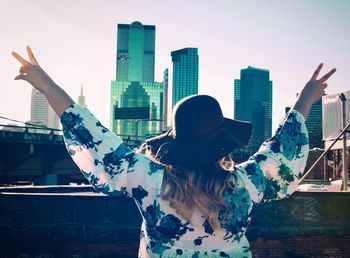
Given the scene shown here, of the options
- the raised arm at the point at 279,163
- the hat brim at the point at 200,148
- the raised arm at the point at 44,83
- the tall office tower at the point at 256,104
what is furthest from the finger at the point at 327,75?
the tall office tower at the point at 256,104

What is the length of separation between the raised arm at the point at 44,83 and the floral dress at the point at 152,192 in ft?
0.15

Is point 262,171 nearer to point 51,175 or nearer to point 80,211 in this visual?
point 80,211

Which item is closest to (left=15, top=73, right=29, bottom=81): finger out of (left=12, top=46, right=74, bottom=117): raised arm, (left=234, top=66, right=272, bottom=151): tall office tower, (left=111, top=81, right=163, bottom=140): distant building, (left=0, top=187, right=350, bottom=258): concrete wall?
(left=12, top=46, right=74, bottom=117): raised arm

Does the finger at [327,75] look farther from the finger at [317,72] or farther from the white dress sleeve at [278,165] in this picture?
the white dress sleeve at [278,165]

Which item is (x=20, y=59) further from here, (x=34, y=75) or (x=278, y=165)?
(x=278, y=165)

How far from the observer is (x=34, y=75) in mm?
1730

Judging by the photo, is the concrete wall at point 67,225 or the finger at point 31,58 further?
the concrete wall at point 67,225

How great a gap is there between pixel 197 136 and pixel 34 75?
822 mm

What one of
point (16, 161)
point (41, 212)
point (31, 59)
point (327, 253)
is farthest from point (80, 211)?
point (16, 161)

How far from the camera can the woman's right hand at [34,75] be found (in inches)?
67.6

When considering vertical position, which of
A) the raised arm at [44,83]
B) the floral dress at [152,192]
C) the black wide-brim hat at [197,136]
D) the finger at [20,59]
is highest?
the finger at [20,59]

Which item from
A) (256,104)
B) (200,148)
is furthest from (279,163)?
(256,104)

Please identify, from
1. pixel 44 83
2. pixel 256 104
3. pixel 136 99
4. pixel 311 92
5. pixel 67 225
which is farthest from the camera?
pixel 256 104

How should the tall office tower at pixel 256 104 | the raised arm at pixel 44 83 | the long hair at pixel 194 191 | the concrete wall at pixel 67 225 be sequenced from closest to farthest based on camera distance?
the long hair at pixel 194 191
the raised arm at pixel 44 83
the concrete wall at pixel 67 225
the tall office tower at pixel 256 104
